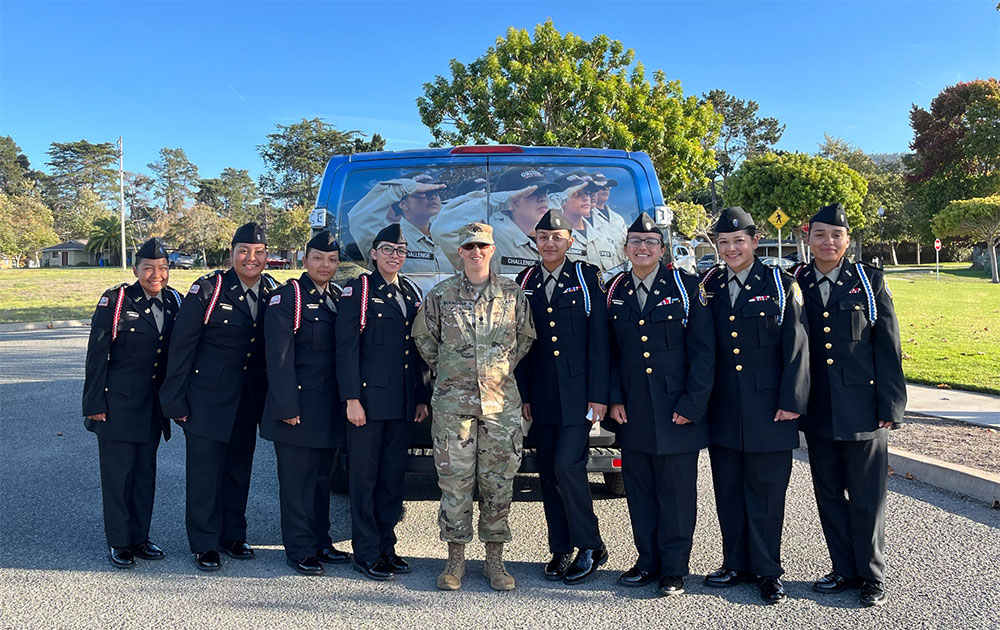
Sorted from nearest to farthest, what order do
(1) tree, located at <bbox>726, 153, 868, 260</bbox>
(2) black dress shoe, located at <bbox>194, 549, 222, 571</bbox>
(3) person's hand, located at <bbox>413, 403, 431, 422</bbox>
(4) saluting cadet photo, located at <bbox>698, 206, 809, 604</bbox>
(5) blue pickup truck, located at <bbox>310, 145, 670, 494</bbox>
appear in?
1. (4) saluting cadet photo, located at <bbox>698, 206, 809, 604</bbox>
2. (2) black dress shoe, located at <bbox>194, 549, 222, 571</bbox>
3. (3) person's hand, located at <bbox>413, 403, 431, 422</bbox>
4. (5) blue pickup truck, located at <bbox>310, 145, 670, 494</bbox>
5. (1) tree, located at <bbox>726, 153, 868, 260</bbox>

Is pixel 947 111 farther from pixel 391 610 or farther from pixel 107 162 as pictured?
pixel 107 162

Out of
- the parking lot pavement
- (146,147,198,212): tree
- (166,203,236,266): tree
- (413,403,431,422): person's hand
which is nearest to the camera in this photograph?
the parking lot pavement

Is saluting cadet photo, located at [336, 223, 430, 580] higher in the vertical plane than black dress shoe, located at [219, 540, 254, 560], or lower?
higher

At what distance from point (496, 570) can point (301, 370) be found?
1481 millimetres

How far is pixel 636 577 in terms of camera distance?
3.66 m

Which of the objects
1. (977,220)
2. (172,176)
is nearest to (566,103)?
(977,220)

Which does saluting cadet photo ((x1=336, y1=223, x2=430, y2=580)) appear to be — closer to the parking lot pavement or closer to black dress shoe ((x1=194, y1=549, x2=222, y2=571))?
the parking lot pavement

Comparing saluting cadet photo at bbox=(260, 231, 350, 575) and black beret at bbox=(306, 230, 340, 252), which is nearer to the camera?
saluting cadet photo at bbox=(260, 231, 350, 575)

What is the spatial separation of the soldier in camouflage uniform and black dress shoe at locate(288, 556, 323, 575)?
0.70m

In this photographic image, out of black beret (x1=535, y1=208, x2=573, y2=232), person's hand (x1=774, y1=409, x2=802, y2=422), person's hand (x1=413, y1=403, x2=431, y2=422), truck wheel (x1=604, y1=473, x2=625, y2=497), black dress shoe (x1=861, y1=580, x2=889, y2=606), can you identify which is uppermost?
black beret (x1=535, y1=208, x2=573, y2=232)

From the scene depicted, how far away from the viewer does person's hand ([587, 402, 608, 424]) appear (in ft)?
12.1

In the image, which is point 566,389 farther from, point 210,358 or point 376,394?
point 210,358

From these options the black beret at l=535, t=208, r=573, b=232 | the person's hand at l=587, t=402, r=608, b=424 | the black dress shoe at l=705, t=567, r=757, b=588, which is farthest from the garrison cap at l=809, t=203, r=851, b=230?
the black dress shoe at l=705, t=567, r=757, b=588

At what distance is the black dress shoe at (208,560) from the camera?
12.6 ft
